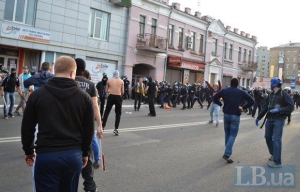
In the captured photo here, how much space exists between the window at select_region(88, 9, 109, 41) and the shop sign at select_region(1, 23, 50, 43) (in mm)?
3653

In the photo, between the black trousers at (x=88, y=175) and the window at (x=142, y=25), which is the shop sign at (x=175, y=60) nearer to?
the window at (x=142, y=25)

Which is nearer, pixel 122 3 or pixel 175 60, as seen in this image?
pixel 122 3

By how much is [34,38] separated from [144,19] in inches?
391

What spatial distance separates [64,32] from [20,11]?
295cm

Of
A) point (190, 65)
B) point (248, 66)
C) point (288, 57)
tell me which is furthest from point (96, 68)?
point (288, 57)

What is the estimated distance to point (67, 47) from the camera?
19.6 meters

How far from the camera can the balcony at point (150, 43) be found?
78.0 feet

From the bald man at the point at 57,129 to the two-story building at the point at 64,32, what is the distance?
634 inches

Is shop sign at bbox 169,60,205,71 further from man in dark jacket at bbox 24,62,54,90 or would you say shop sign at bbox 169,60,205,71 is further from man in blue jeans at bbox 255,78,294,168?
man in dark jacket at bbox 24,62,54,90

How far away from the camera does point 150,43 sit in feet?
79.9

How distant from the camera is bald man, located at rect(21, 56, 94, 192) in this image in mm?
2541

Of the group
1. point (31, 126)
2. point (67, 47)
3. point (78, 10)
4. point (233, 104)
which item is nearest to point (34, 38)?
point (67, 47)

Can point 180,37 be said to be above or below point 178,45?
above

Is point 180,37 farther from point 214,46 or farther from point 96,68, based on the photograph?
point 96,68
